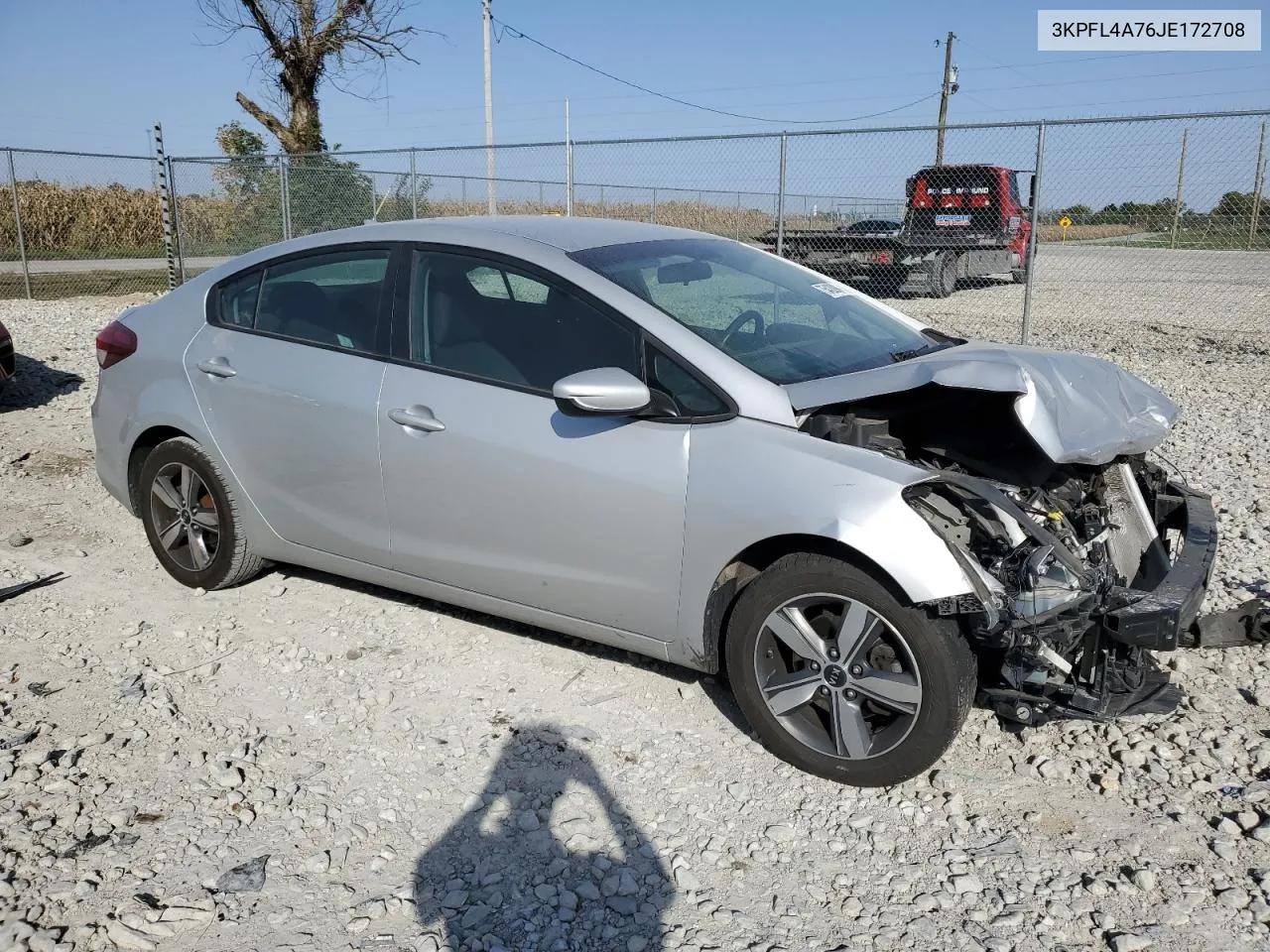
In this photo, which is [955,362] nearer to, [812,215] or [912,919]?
[912,919]

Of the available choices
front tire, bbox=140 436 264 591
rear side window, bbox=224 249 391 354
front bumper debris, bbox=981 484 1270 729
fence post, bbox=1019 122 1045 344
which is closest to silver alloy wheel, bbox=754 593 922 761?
front bumper debris, bbox=981 484 1270 729

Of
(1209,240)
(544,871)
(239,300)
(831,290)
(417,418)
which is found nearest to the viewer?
(544,871)

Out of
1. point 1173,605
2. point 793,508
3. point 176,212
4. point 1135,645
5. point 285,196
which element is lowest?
point 1135,645

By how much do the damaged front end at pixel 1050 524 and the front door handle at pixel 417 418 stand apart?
1.34 m

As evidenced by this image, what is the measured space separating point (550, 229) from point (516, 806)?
2187 mm

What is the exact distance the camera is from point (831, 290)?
4539 millimetres

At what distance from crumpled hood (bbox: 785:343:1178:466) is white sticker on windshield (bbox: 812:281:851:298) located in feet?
2.76

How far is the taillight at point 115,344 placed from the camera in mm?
4902

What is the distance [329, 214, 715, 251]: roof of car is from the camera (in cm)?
411

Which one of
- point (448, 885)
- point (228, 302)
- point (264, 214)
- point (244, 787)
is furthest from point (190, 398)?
point (264, 214)

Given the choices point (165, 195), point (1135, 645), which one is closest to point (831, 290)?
point (1135, 645)

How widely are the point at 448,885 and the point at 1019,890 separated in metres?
1.53

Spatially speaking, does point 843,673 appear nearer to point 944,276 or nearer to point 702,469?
point 702,469

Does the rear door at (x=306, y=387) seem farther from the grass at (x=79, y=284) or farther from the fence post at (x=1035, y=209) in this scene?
the grass at (x=79, y=284)
